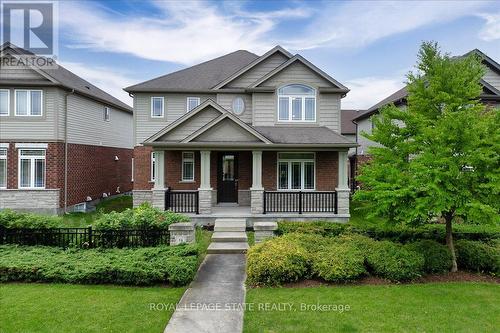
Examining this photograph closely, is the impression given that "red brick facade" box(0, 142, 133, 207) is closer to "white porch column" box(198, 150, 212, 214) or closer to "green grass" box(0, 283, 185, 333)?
"white porch column" box(198, 150, 212, 214)

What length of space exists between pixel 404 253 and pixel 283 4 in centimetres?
1255

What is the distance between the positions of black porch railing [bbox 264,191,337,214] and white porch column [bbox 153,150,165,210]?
4387 mm

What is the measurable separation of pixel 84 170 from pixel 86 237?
A: 9940 mm

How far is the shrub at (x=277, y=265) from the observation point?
773 centimetres

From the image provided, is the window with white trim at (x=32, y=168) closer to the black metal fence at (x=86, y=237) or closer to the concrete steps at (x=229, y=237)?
the black metal fence at (x=86, y=237)

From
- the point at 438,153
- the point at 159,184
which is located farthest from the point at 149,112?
the point at 438,153

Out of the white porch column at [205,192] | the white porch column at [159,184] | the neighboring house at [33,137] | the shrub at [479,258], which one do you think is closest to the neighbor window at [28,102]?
the neighboring house at [33,137]

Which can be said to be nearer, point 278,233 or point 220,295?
point 220,295

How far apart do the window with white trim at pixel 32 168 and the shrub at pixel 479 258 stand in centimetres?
1691

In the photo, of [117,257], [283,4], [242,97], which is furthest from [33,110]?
[283,4]

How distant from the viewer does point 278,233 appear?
10391 mm

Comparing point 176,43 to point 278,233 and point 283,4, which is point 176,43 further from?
point 278,233

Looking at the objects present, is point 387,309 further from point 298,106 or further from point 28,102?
point 28,102

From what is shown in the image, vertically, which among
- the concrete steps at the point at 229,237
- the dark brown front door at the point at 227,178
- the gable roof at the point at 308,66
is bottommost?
the concrete steps at the point at 229,237
